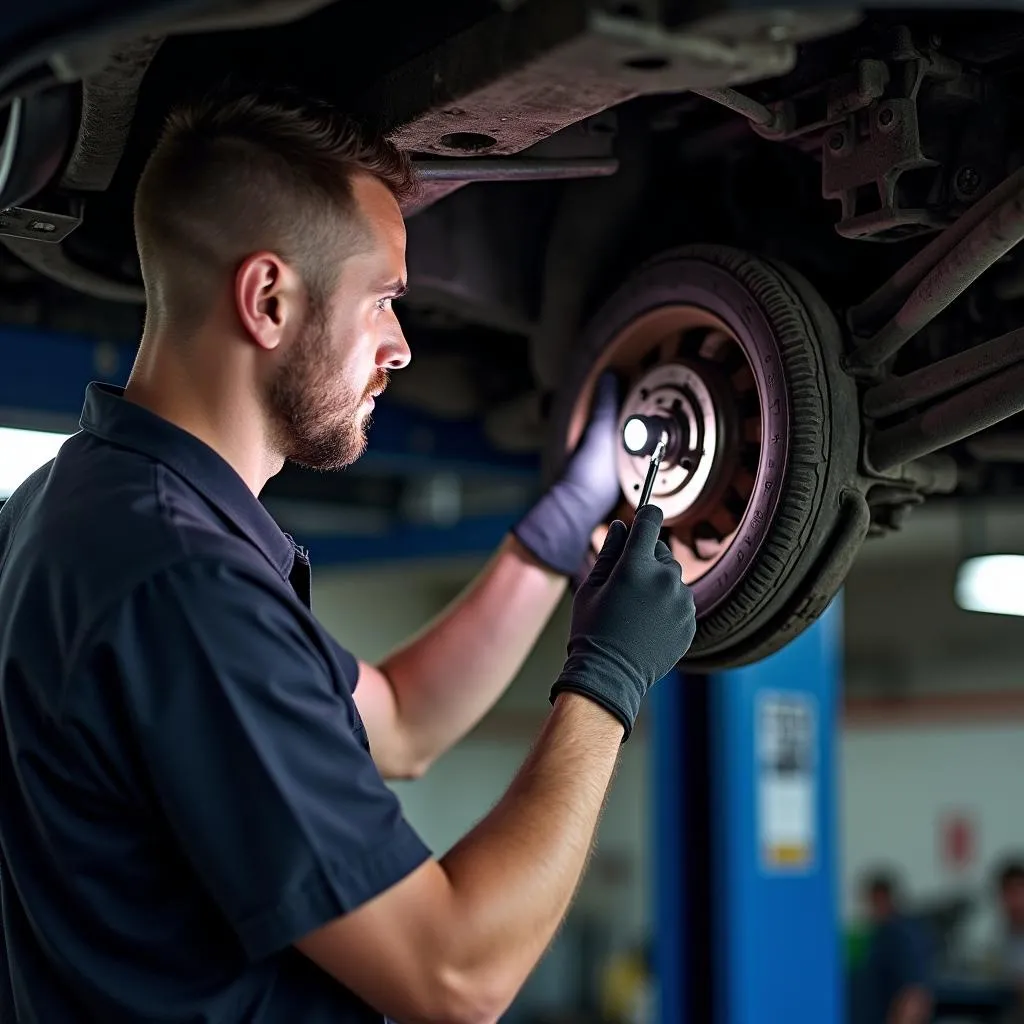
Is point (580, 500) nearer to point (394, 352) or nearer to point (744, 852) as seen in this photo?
point (394, 352)

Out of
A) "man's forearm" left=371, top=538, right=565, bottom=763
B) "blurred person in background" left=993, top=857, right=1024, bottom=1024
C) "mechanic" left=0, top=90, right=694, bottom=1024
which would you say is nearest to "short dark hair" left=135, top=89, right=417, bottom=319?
"mechanic" left=0, top=90, right=694, bottom=1024

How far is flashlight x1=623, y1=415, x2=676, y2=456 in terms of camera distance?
146 centimetres

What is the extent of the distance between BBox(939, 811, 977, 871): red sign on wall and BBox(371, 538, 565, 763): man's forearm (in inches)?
299

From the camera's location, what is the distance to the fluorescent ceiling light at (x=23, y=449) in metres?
2.43

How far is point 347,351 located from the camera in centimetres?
117

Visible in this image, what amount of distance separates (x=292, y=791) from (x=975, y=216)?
0.78 meters

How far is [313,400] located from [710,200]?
84 cm

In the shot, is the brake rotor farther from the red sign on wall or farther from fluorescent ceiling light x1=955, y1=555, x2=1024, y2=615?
the red sign on wall

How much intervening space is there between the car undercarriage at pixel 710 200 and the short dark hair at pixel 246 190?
0.05 metres

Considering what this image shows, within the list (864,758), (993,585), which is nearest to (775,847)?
(993,585)

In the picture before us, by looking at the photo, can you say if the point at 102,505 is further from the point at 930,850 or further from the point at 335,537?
the point at 930,850

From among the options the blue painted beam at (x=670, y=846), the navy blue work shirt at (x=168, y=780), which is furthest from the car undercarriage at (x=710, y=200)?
the blue painted beam at (x=670, y=846)

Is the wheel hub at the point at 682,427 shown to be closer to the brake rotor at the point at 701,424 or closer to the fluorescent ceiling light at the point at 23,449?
the brake rotor at the point at 701,424

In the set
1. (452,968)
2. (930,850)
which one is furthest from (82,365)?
(930,850)
